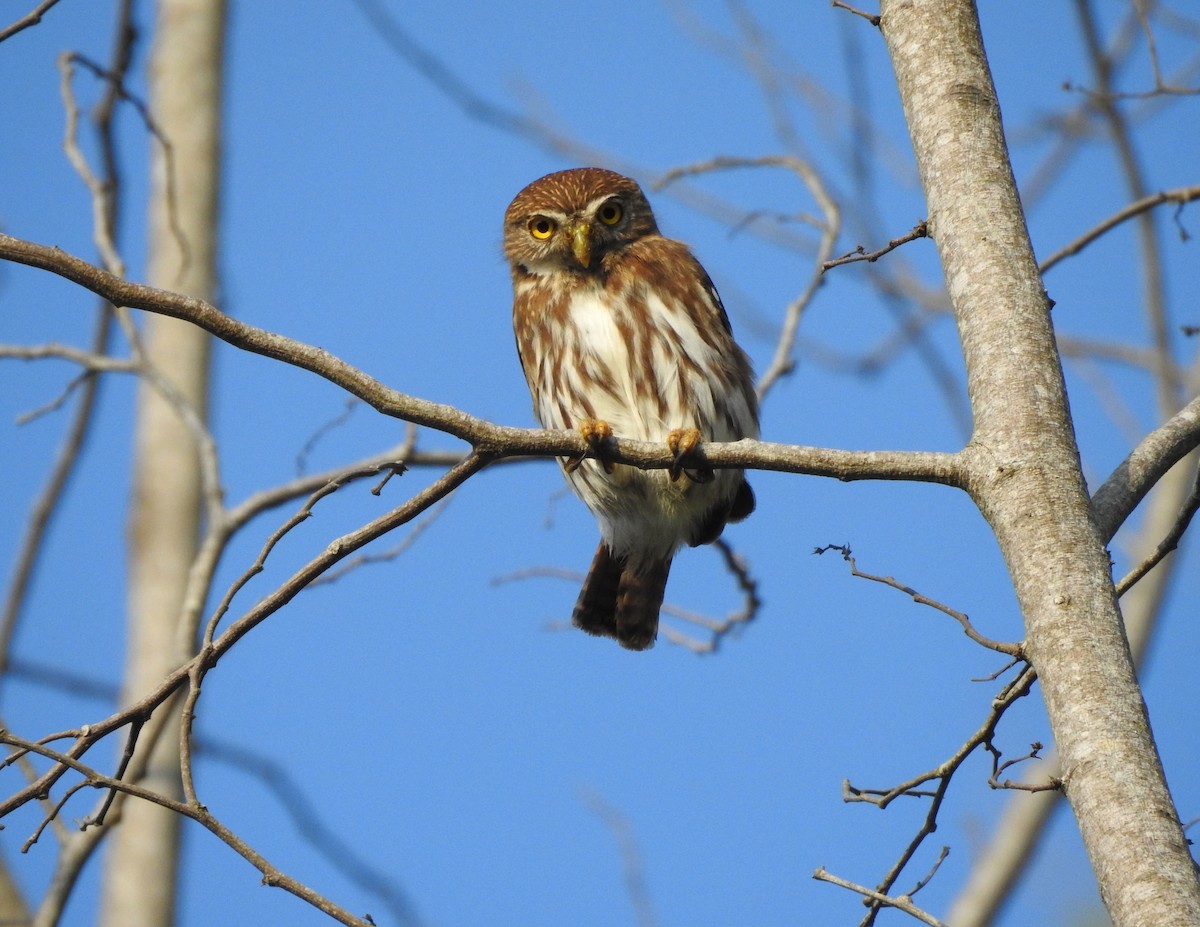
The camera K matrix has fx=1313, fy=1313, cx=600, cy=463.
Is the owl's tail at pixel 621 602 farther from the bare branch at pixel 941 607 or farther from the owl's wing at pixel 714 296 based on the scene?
the bare branch at pixel 941 607

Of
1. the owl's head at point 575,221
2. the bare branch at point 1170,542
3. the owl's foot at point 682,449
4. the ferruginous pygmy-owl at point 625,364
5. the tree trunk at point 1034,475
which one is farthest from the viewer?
the owl's head at point 575,221

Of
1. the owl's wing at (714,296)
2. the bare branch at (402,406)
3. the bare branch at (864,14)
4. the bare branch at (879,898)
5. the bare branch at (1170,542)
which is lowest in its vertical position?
the bare branch at (879,898)

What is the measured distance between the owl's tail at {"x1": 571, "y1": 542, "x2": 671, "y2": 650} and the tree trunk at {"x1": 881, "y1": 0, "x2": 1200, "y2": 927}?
294 cm

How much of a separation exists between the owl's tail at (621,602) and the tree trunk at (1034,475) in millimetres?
2942

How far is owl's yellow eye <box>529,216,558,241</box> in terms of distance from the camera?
17.9 ft

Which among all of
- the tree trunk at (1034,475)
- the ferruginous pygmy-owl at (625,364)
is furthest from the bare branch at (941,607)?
the ferruginous pygmy-owl at (625,364)

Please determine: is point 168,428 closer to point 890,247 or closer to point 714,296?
point 714,296

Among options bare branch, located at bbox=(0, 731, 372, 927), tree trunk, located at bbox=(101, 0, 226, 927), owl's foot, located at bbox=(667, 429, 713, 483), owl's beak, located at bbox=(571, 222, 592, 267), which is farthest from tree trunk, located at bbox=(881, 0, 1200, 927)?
tree trunk, located at bbox=(101, 0, 226, 927)

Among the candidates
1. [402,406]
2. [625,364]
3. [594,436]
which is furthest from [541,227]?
[402,406]

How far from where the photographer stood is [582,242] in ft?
17.2

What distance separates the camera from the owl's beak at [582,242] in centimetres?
521

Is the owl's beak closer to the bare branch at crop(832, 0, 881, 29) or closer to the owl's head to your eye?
the owl's head

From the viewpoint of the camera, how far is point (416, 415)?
8.98ft

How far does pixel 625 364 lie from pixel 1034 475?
2.54 m
